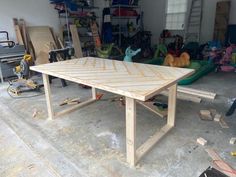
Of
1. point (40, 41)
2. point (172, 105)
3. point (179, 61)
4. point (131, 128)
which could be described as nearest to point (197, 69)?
point (179, 61)

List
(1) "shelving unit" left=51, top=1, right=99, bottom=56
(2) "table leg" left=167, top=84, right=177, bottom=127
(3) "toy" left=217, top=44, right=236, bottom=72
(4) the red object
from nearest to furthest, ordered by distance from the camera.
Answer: (2) "table leg" left=167, top=84, right=177, bottom=127 < (3) "toy" left=217, top=44, right=236, bottom=72 < (1) "shelving unit" left=51, top=1, right=99, bottom=56 < (4) the red object

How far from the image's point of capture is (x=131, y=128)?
1604 millimetres

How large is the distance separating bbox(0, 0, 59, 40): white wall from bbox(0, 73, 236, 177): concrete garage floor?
2.43 meters

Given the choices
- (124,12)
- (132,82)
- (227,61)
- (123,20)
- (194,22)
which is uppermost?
(124,12)

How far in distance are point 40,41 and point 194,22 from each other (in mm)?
4596

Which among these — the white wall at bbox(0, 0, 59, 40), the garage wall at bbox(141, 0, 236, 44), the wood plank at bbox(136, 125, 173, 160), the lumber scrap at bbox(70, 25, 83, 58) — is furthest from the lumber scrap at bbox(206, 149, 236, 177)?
the garage wall at bbox(141, 0, 236, 44)

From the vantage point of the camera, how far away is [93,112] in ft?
8.86

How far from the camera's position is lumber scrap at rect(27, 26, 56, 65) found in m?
4.82

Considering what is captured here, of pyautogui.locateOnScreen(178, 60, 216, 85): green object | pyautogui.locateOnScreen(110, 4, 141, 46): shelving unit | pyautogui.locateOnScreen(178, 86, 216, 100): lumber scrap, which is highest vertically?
pyautogui.locateOnScreen(110, 4, 141, 46): shelving unit

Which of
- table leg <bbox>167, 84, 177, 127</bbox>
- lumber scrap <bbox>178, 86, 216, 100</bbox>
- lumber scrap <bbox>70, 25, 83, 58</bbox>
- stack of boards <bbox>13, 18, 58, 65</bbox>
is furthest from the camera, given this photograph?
lumber scrap <bbox>70, 25, 83, 58</bbox>

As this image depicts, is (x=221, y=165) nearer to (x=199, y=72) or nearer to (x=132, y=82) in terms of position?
(x=132, y=82)

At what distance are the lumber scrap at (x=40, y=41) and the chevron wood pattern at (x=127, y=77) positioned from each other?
2675 mm

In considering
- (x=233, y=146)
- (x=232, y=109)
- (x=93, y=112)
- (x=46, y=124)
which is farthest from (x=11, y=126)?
(x=232, y=109)

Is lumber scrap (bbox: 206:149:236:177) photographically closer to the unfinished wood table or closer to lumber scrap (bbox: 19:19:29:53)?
the unfinished wood table
